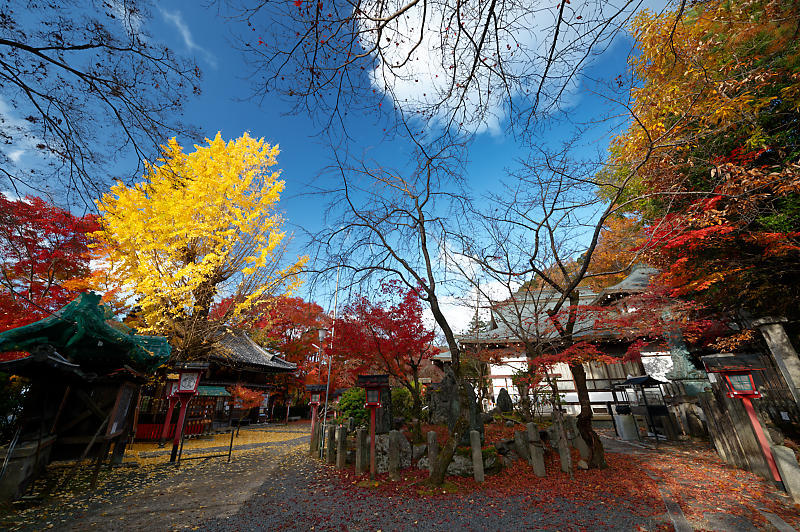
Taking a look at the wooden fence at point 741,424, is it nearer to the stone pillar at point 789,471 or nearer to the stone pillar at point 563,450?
the stone pillar at point 789,471

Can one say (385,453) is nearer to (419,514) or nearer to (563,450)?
(419,514)

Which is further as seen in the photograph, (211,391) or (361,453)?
(211,391)

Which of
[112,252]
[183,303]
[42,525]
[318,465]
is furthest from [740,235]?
[112,252]

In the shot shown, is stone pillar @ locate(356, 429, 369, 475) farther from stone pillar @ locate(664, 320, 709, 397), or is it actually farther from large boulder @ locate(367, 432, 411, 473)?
stone pillar @ locate(664, 320, 709, 397)

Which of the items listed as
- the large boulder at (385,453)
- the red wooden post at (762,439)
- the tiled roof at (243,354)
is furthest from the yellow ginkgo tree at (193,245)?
the red wooden post at (762,439)

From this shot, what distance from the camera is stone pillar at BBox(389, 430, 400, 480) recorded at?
6129mm

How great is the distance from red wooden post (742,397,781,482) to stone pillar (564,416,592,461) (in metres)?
2.57

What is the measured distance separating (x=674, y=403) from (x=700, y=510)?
7968 mm

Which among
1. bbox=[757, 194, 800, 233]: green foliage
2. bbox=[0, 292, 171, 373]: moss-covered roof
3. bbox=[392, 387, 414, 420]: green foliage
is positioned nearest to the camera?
bbox=[0, 292, 171, 373]: moss-covered roof

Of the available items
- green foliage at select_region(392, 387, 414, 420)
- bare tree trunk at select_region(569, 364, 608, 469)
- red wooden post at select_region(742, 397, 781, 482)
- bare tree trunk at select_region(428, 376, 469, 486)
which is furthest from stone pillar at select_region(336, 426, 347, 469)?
red wooden post at select_region(742, 397, 781, 482)

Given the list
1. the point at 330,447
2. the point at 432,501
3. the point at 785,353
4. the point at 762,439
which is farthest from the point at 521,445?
the point at 785,353

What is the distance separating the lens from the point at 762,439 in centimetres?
500

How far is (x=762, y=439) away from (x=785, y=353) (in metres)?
4.75

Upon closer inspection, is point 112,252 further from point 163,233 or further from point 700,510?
point 700,510
